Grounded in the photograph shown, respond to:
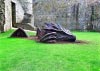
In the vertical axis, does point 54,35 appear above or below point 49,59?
above

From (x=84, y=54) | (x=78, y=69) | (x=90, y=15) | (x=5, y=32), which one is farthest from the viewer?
(x=90, y=15)

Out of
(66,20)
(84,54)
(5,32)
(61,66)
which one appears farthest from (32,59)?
(66,20)

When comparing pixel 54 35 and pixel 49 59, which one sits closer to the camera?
pixel 49 59

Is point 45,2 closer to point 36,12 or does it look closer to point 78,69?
point 36,12

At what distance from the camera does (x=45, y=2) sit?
18.6m

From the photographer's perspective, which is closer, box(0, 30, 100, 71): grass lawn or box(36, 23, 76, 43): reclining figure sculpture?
box(0, 30, 100, 71): grass lawn

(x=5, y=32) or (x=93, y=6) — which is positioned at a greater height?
(x=93, y=6)

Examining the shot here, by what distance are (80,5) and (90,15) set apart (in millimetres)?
935

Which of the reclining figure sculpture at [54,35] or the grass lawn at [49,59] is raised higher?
the reclining figure sculpture at [54,35]

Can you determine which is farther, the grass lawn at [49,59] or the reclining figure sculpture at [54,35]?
the reclining figure sculpture at [54,35]

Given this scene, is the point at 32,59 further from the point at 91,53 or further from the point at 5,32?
the point at 5,32

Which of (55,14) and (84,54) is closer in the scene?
(84,54)

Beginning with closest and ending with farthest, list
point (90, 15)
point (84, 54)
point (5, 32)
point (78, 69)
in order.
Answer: point (78, 69) < point (84, 54) < point (5, 32) < point (90, 15)

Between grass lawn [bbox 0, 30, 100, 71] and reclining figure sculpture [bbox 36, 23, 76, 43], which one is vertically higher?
reclining figure sculpture [bbox 36, 23, 76, 43]
